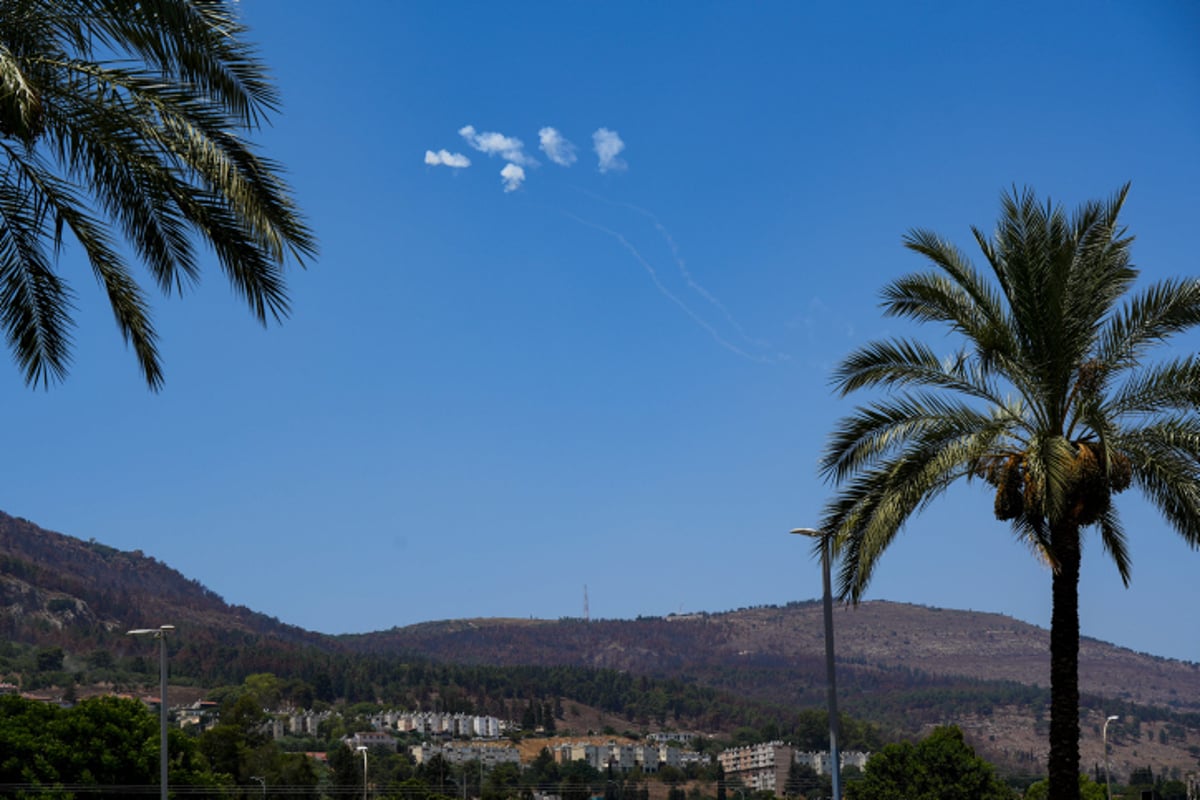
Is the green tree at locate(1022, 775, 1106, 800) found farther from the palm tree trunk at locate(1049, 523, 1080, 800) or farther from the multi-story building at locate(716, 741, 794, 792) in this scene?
the multi-story building at locate(716, 741, 794, 792)

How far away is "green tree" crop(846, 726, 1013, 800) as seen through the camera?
70.1m

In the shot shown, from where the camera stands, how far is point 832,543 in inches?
687

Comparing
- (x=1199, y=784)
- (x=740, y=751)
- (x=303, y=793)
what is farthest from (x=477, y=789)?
(x=1199, y=784)

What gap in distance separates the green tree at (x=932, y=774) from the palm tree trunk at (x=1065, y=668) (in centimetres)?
5628

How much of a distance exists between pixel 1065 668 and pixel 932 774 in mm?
58141

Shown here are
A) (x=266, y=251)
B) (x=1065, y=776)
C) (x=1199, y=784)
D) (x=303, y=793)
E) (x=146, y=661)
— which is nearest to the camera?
(x=266, y=251)

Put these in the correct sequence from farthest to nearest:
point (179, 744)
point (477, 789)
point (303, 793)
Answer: point (477, 789) → point (303, 793) → point (179, 744)

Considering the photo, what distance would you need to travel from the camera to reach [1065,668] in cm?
1683

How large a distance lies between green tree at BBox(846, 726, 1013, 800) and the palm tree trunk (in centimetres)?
5628

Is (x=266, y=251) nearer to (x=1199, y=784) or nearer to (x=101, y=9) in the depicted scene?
(x=101, y=9)

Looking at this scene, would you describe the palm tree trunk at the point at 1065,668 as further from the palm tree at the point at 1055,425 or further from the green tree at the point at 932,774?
the green tree at the point at 932,774

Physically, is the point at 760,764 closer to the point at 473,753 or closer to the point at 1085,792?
the point at 473,753

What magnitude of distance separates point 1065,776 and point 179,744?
42.1 m

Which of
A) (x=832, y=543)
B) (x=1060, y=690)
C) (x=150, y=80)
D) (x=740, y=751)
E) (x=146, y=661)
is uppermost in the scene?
(x=150, y=80)
